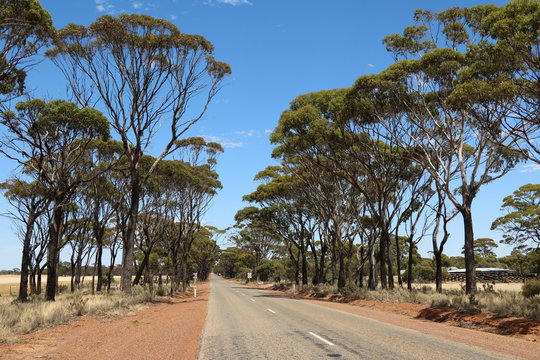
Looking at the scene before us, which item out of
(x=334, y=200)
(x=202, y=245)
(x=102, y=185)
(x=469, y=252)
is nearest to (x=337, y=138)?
(x=334, y=200)

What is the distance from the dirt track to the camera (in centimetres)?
873

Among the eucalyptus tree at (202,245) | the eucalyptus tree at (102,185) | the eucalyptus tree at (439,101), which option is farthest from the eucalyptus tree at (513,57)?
the eucalyptus tree at (202,245)

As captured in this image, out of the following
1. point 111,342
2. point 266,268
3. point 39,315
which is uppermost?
point 39,315

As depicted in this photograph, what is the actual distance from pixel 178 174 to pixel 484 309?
26.1 metres

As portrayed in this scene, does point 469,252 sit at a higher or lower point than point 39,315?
higher

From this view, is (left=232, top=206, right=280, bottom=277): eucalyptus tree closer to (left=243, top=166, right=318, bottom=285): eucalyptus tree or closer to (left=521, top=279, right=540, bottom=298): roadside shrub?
(left=243, top=166, right=318, bottom=285): eucalyptus tree

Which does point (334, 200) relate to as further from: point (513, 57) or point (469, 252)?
point (513, 57)

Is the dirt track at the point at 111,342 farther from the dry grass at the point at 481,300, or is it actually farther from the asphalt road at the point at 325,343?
the dry grass at the point at 481,300

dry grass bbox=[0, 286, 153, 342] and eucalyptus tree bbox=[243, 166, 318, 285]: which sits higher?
eucalyptus tree bbox=[243, 166, 318, 285]

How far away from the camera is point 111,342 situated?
10461 millimetres

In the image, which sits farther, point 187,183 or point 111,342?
point 187,183

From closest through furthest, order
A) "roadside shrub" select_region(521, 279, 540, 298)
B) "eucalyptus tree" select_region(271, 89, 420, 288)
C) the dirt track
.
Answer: the dirt track, "roadside shrub" select_region(521, 279, 540, 298), "eucalyptus tree" select_region(271, 89, 420, 288)

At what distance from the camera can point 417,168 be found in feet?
108

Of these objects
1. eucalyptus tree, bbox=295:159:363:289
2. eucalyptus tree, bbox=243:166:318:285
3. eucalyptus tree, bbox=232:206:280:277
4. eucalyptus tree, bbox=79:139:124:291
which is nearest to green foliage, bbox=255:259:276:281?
eucalyptus tree, bbox=232:206:280:277
